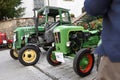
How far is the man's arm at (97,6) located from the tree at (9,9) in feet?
59.8

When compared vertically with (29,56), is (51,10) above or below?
above

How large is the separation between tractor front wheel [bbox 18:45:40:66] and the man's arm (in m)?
6.98

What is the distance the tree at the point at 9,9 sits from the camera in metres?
19.8

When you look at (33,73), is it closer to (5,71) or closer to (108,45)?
(5,71)

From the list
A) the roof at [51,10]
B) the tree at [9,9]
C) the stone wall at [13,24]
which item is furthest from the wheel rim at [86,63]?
the tree at [9,9]

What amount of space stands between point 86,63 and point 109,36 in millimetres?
4810

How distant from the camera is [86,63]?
21.4ft

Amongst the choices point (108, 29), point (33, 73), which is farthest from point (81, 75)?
point (108, 29)

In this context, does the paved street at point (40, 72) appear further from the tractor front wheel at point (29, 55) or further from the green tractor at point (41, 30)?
the green tractor at point (41, 30)

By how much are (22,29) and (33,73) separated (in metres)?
3.38

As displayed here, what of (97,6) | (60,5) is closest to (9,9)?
(60,5)

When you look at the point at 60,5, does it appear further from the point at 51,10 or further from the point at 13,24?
the point at 51,10

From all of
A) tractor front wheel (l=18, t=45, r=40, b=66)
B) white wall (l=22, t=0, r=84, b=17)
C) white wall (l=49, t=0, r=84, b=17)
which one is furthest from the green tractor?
white wall (l=49, t=0, r=84, b=17)

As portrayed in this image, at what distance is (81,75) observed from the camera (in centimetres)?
634
